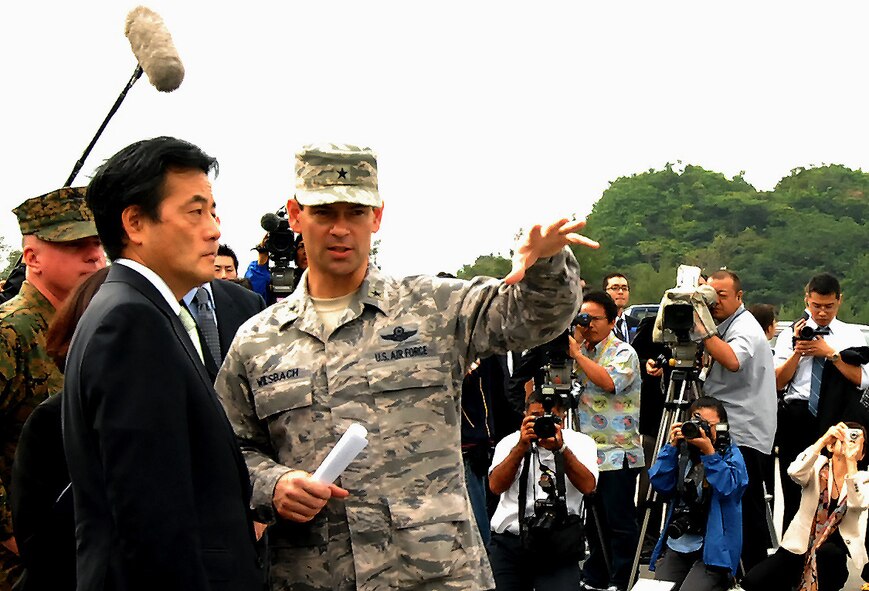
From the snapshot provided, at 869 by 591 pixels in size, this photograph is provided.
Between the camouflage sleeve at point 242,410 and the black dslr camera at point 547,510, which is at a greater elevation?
the camouflage sleeve at point 242,410

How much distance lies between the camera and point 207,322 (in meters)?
4.27

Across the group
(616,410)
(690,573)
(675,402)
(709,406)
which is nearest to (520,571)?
(690,573)

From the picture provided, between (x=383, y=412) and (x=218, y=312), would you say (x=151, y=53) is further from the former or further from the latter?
(x=383, y=412)

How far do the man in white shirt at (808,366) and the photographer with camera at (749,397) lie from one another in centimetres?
49

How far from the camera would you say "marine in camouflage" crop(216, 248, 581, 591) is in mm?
3104

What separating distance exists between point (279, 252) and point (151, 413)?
359 centimetres

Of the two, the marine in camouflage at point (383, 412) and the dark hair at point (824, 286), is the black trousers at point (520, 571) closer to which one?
the marine in camouflage at point (383, 412)

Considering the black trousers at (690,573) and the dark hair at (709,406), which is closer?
the black trousers at (690,573)

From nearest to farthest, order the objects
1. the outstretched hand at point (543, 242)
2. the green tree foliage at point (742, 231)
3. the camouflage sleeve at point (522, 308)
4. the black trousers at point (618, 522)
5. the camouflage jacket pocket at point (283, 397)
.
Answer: the outstretched hand at point (543, 242)
the camouflage sleeve at point (522, 308)
the camouflage jacket pocket at point (283, 397)
the black trousers at point (618, 522)
the green tree foliage at point (742, 231)

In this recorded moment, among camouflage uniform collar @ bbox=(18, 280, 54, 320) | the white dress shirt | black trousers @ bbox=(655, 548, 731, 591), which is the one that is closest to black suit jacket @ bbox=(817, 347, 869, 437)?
the white dress shirt

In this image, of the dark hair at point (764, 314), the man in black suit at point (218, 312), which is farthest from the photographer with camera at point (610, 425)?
the man in black suit at point (218, 312)

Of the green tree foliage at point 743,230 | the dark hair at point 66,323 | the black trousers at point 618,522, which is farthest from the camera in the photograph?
the green tree foliage at point 743,230

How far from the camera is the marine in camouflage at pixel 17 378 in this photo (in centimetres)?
389

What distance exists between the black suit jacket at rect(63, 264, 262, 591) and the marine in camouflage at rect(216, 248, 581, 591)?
0.53 m
